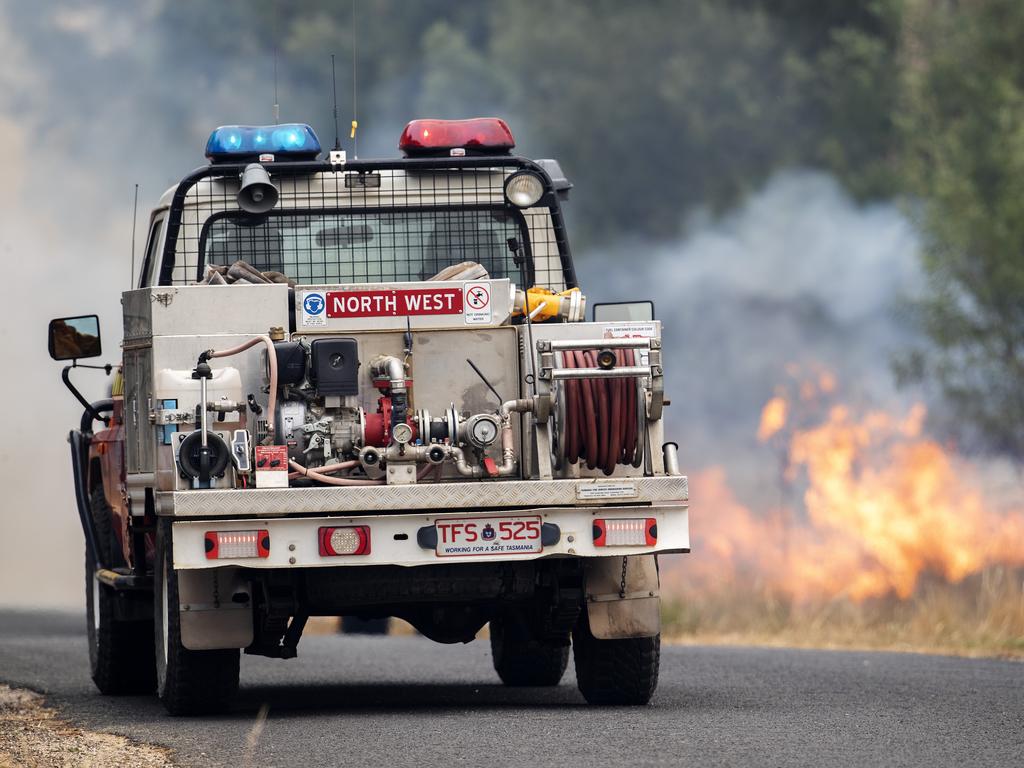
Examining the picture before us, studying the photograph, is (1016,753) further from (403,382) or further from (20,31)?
(20,31)

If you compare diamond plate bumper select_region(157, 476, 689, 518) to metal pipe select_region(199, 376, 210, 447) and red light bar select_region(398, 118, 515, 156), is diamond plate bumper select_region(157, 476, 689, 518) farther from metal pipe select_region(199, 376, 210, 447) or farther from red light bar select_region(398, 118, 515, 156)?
red light bar select_region(398, 118, 515, 156)

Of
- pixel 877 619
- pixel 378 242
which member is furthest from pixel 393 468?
pixel 877 619

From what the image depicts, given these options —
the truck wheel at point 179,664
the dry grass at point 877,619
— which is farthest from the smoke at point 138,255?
the truck wheel at point 179,664

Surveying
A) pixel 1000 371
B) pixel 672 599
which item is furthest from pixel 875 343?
pixel 672 599

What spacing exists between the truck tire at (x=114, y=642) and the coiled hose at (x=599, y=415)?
344cm

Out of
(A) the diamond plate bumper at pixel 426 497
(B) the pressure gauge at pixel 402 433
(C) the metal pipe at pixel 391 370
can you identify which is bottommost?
(A) the diamond plate bumper at pixel 426 497

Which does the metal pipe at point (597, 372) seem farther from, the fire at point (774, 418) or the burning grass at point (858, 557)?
the fire at point (774, 418)

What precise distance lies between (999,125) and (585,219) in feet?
42.7

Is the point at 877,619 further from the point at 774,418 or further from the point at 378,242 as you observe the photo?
the point at 378,242

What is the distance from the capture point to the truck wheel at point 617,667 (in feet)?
35.3

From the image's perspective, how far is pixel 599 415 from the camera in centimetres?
989

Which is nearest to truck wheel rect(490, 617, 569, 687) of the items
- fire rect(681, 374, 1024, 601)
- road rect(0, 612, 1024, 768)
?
road rect(0, 612, 1024, 768)

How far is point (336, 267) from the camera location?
1177 centimetres

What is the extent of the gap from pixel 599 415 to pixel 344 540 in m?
1.29
